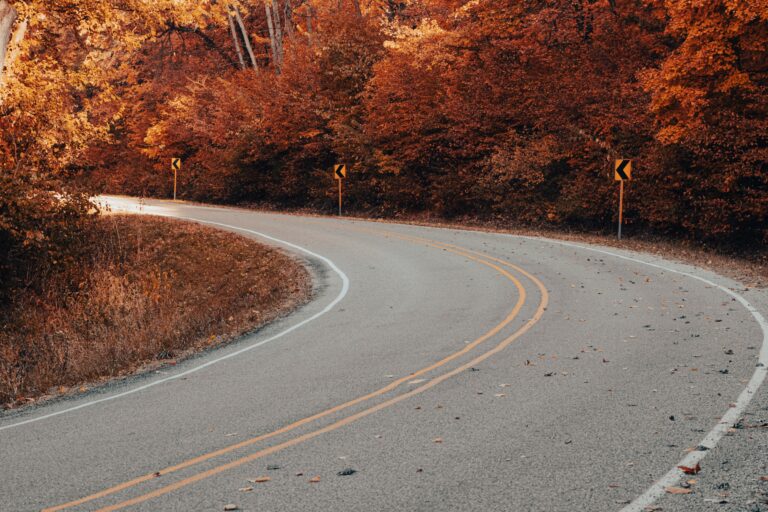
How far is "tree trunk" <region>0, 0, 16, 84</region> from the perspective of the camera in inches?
669

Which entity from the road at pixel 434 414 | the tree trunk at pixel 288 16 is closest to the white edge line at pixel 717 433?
the road at pixel 434 414

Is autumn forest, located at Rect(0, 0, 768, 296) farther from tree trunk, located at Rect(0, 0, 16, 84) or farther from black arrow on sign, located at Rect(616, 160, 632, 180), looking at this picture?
black arrow on sign, located at Rect(616, 160, 632, 180)

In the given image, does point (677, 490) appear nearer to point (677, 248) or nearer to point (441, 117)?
point (677, 248)

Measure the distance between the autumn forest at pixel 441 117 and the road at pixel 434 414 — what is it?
8.89 m

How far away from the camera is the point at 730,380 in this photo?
26.9 ft

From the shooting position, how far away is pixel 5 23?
56.0ft

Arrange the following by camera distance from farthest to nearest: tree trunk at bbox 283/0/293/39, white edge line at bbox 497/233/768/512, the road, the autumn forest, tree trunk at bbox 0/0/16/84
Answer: tree trunk at bbox 283/0/293/39, the autumn forest, tree trunk at bbox 0/0/16/84, the road, white edge line at bbox 497/233/768/512

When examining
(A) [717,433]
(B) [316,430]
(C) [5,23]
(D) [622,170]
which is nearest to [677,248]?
(D) [622,170]

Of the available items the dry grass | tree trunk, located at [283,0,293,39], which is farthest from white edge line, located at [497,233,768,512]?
tree trunk, located at [283,0,293,39]

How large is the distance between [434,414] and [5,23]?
15379 mm

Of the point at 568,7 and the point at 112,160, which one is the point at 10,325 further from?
the point at 112,160

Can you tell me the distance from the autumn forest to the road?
8892 mm

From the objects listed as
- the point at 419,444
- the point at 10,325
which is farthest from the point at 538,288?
the point at 10,325

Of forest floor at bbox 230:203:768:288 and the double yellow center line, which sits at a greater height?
forest floor at bbox 230:203:768:288
